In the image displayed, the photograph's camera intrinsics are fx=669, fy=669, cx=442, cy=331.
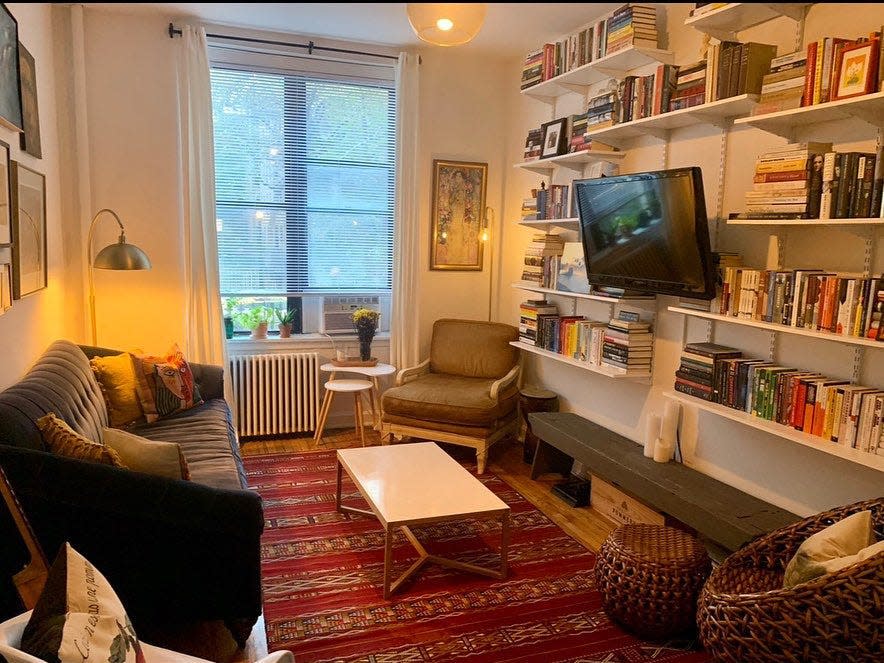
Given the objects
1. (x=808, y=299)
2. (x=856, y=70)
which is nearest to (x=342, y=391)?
(x=808, y=299)

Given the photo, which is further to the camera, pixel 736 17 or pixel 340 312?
pixel 340 312

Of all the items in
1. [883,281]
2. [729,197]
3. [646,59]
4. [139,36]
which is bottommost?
[883,281]

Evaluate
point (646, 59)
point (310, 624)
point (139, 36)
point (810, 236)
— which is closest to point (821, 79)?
point (810, 236)

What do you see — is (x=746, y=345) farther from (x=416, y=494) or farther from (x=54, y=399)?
(x=54, y=399)

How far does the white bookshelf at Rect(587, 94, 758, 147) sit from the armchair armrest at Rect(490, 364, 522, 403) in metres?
1.66

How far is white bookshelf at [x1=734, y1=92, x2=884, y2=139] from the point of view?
229 cm

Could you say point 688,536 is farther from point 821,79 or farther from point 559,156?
point 559,156

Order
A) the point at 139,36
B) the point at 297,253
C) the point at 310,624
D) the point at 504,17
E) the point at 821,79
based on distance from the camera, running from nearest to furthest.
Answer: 1. the point at 821,79
2. the point at 310,624
3. the point at 504,17
4. the point at 139,36
5. the point at 297,253

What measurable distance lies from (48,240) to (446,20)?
306 cm

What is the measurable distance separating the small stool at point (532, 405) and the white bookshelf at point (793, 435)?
1381mm

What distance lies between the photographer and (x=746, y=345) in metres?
3.10

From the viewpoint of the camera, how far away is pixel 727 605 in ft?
6.73

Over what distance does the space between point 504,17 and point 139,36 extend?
2.40m

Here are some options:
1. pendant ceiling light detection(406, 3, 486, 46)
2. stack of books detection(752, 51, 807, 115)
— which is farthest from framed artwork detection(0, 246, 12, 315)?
stack of books detection(752, 51, 807, 115)
